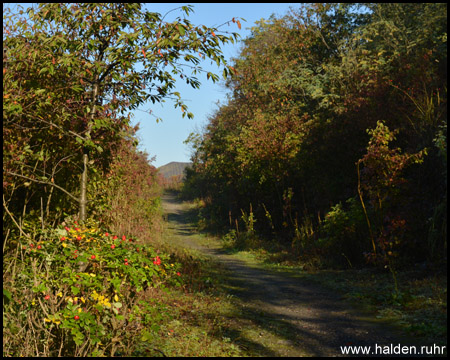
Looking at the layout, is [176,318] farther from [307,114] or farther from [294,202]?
[307,114]

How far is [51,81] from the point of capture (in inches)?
270

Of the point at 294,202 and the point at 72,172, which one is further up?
the point at 72,172

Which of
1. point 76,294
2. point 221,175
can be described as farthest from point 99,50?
point 221,175

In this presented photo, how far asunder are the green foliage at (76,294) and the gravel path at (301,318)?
7.60 ft

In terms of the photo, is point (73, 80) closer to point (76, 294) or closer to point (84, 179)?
point (84, 179)

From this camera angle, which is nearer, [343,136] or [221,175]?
Result: [343,136]

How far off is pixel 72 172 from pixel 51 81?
1.84 m

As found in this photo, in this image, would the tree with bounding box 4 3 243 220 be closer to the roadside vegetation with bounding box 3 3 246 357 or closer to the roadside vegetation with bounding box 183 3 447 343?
the roadside vegetation with bounding box 3 3 246 357

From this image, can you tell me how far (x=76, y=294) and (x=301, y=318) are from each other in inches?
172

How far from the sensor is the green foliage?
175 inches

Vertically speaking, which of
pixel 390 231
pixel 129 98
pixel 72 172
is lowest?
pixel 390 231

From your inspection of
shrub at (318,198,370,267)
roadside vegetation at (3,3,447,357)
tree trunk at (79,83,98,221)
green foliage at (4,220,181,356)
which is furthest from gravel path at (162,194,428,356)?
tree trunk at (79,83,98,221)

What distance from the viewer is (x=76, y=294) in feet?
15.7

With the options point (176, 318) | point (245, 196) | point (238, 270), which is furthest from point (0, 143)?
point (245, 196)
